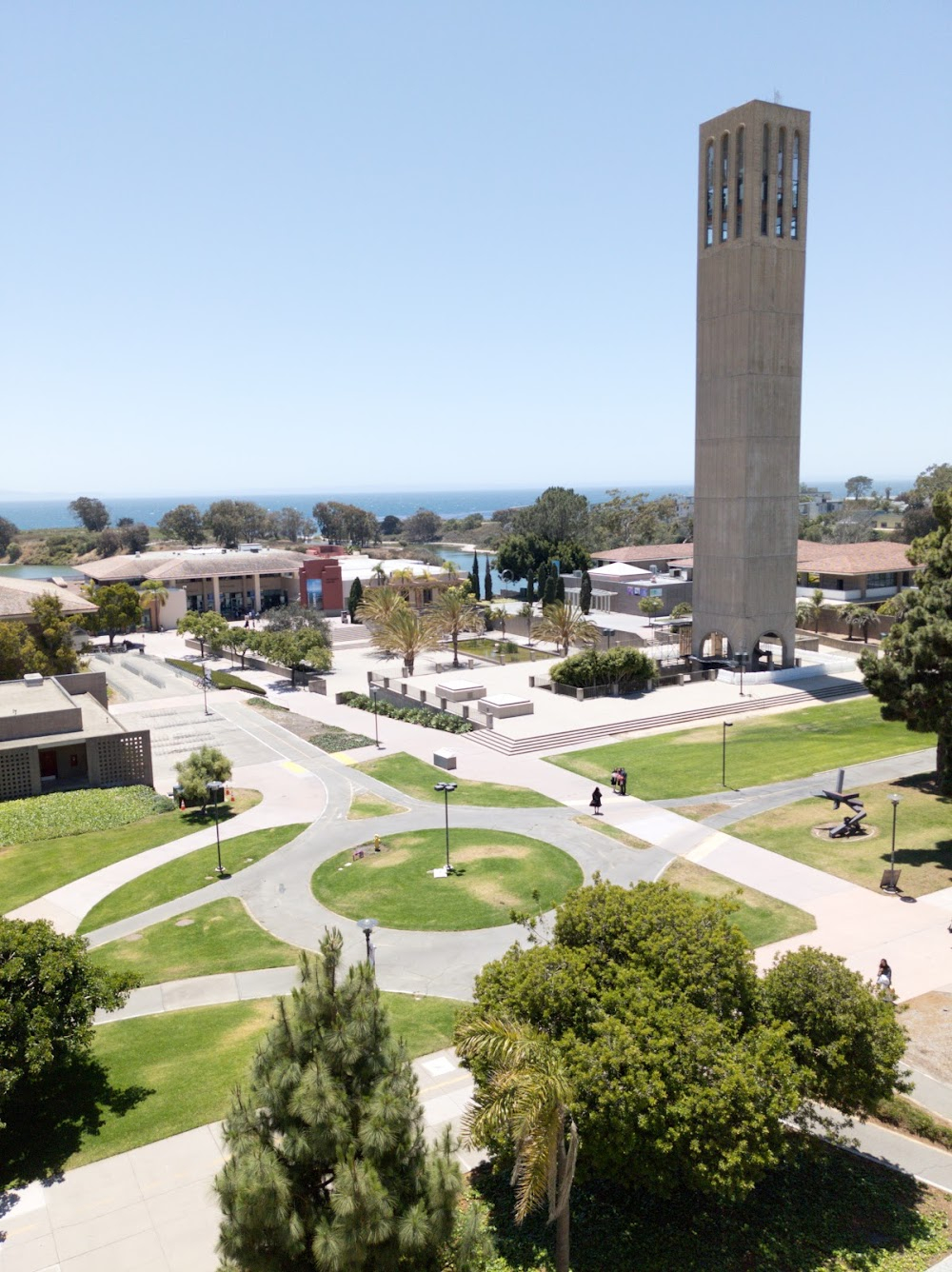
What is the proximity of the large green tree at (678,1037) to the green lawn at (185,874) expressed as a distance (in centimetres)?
1622

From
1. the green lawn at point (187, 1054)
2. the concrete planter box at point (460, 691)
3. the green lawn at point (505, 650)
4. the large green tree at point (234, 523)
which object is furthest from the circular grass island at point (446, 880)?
the large green tree at point (234, 523)

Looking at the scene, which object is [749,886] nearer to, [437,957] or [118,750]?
[437,957]

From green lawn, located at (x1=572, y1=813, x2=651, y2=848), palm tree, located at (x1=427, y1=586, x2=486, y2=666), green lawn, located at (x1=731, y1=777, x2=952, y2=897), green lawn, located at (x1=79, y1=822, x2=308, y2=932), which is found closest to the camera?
green lawn, located at (x1=79, y1=822, x2=308, y2=932)

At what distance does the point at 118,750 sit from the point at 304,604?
5025 centimetres

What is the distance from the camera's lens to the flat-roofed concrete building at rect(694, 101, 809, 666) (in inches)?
2099

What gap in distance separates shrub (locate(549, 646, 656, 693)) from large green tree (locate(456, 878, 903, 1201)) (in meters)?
37.1

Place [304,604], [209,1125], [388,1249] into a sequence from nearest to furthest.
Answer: [388,1249], [209,1125], [304,604]

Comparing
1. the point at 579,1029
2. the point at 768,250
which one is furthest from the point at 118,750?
the point at 768,250

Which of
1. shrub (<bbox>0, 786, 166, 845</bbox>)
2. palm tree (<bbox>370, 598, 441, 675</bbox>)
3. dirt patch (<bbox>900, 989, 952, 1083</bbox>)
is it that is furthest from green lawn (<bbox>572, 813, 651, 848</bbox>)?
palm tree (<bbox>370, 598, 441, 675</bbox>)

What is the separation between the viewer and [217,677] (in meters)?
63.0

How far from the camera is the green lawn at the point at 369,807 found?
35.1 meters

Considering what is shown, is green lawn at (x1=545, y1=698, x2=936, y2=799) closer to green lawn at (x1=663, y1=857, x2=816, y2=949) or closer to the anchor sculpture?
the anchor sculpture

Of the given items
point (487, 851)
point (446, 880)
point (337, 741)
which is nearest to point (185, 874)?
point (446, 880)

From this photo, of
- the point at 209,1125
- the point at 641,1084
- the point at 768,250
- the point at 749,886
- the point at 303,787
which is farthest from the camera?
the point at 768,250
